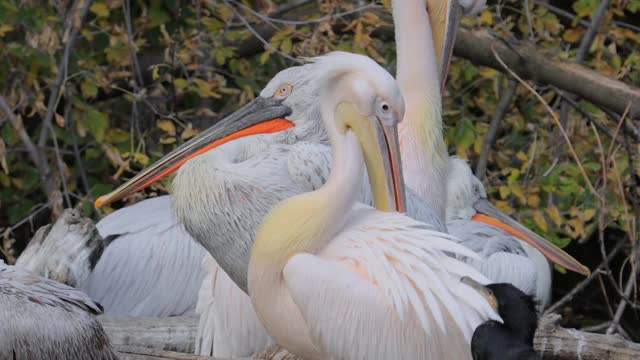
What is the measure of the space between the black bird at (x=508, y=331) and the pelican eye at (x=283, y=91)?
1.20 m

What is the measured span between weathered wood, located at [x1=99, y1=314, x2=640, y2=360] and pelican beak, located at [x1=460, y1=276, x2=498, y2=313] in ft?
1.87

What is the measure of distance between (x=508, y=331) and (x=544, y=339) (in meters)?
0.84

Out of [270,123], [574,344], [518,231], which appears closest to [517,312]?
[574,344]

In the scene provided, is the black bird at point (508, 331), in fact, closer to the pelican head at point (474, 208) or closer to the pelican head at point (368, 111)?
the pelican head at point (368, 111)

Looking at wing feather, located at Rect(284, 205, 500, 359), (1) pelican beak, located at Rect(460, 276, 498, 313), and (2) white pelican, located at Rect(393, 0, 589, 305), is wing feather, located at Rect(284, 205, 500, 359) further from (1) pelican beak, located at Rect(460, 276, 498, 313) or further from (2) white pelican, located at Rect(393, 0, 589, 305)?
(2) white pelican, located at Rect(393, 0, 589, 305)

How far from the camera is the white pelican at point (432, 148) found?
4.26 meters

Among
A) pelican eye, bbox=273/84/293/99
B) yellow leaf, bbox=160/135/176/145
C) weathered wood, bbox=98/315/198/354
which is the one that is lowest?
weathered wood, bbox=98/315/198/354

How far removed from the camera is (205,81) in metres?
Answer: 5.56

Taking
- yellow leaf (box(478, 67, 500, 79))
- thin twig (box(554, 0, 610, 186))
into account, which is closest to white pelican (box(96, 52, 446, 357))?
thin twig (box(554, 0, 610, 186))

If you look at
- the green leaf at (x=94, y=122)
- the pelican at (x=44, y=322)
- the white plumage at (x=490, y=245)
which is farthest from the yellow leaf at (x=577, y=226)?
the pelican at (x=44, y=322)

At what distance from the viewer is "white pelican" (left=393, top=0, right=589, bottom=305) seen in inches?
168

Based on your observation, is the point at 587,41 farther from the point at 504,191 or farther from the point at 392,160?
the point at 392,160

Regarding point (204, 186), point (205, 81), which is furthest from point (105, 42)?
point (204, 186)

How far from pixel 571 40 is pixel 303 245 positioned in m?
3.08
